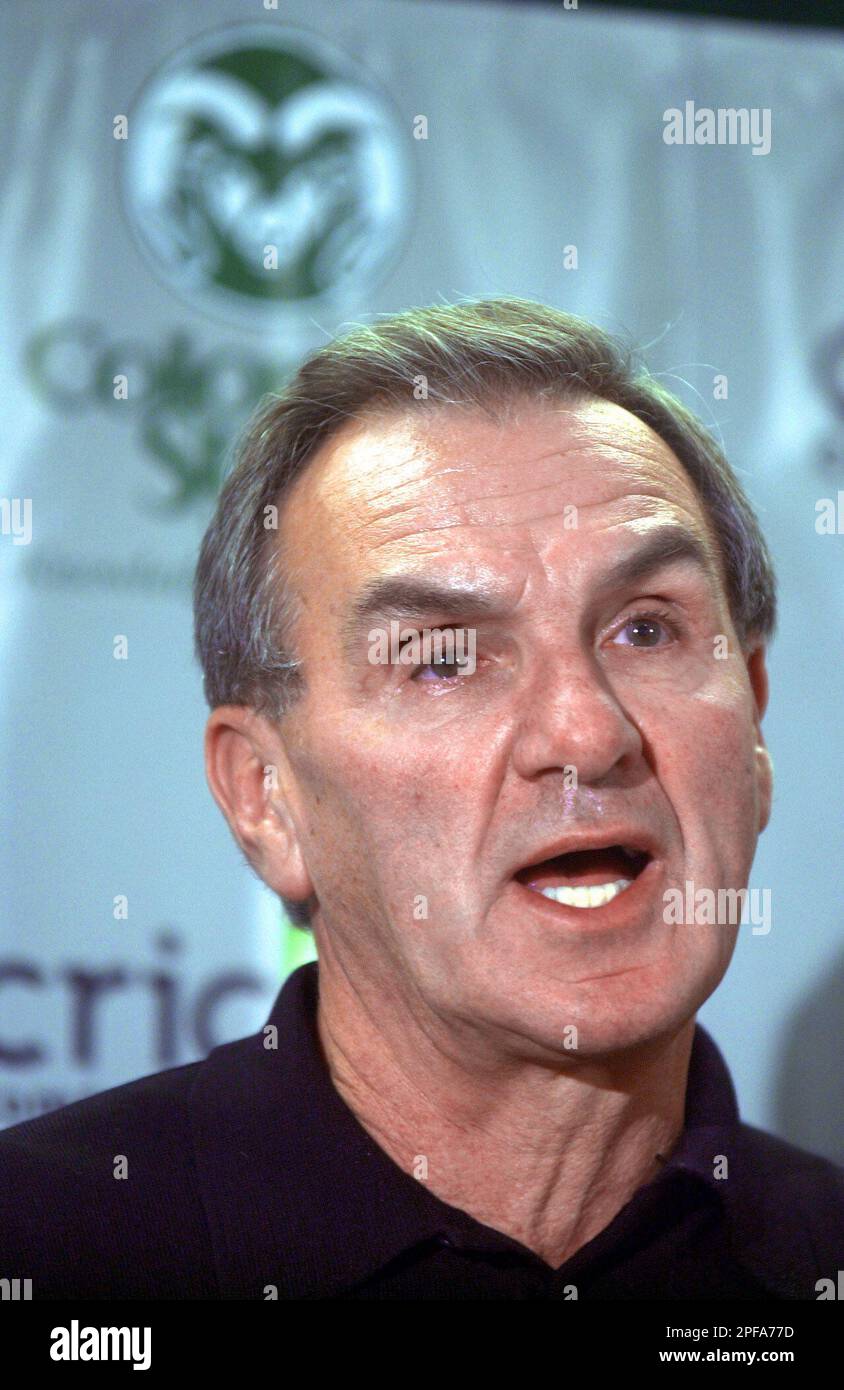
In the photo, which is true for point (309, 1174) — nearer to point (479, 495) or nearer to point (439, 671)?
point (439, 671)

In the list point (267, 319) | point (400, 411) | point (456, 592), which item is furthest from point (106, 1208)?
point (267, 319)

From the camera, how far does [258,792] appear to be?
1649mm

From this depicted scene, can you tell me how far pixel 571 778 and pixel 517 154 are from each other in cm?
172

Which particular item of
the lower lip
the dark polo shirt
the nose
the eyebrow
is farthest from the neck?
the eyebrow

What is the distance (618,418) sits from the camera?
162 centimetres

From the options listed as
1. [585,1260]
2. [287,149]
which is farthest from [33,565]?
[585,1260]

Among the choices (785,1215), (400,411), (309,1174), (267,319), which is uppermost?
(267,319)

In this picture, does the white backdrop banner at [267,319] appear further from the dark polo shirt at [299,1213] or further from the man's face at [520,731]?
the man's face at [520,731]

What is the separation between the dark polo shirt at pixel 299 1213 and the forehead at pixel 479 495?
525 mm

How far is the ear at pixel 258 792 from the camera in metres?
1.61

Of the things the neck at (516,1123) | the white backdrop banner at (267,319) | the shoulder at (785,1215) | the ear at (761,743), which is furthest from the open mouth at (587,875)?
the white backdrop banner at (267,319)

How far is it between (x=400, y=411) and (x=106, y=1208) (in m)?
0.87

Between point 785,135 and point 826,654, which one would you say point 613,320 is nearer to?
point 785,135

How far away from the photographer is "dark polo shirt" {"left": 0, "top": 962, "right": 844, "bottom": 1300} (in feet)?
4.59
